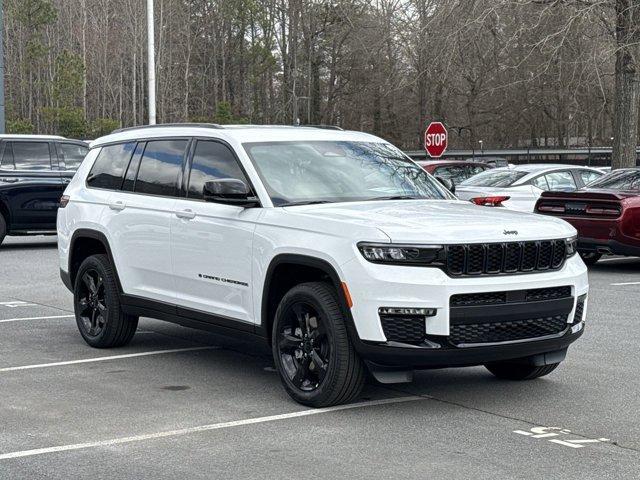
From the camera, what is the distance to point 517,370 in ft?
26.4

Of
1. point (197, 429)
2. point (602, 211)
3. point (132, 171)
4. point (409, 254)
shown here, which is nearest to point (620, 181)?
point (602, 211)

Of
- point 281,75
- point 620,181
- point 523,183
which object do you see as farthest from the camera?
point 281,75

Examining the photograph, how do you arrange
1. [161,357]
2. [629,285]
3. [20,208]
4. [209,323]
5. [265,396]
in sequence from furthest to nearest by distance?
[20,208] < [629,285] < [161,357] < [209,323] < [265,396]

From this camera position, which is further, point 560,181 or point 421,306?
point 560,181

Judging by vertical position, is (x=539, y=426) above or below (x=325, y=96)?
below

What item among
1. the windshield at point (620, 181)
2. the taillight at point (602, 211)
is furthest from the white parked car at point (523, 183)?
the taillight at point (602, 211)

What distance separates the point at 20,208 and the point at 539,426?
47.4ft

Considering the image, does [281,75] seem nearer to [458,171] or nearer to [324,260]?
[458,171]

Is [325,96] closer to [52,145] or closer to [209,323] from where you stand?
[52,145]

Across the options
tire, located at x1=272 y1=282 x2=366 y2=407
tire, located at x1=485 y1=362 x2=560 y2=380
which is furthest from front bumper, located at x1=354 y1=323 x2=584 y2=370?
tire, located at x1=485 y1=362 x2=560 y2=380

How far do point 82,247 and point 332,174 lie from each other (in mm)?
2957

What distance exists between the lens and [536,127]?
6806cm

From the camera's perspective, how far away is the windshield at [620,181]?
1631 centimetres

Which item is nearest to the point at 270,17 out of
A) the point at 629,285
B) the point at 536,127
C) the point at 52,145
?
the point at 536,127
